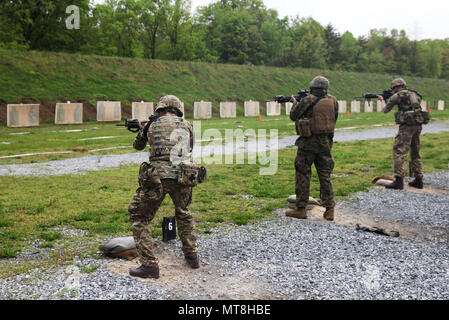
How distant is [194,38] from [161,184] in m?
55.2

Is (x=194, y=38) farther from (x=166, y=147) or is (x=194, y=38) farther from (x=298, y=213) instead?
(x=166, y=147)

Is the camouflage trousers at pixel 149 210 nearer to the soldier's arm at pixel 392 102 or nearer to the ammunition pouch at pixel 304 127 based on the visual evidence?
the ammunition pouch at pixel 304 127

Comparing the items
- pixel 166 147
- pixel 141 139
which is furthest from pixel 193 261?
pixel 141 139

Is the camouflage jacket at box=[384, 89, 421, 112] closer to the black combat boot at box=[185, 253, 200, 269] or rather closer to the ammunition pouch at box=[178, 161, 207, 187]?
the ammunition pouch at box=[178, 161, 207, 187]

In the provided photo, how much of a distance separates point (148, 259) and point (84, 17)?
45683mm

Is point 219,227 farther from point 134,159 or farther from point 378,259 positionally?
point 134,159

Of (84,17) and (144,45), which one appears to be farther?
(144,45)

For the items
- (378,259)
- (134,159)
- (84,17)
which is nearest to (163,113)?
(378,259)

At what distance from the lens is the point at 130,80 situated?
1374 inches

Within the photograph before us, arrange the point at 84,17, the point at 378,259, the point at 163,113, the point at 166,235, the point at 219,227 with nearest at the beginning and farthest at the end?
the point at 163,113, the point at 378,259, the point at 166,235, the point at 219,227, the point at 84,17

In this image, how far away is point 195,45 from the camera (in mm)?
57969

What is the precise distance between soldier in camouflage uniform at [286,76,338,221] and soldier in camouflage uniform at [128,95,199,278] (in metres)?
2.87

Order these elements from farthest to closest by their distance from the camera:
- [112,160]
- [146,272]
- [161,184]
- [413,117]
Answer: [112,160], [413,117], [161,184], [146,272]

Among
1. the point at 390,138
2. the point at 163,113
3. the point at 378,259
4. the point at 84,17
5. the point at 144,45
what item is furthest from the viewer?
the point at 144,45
